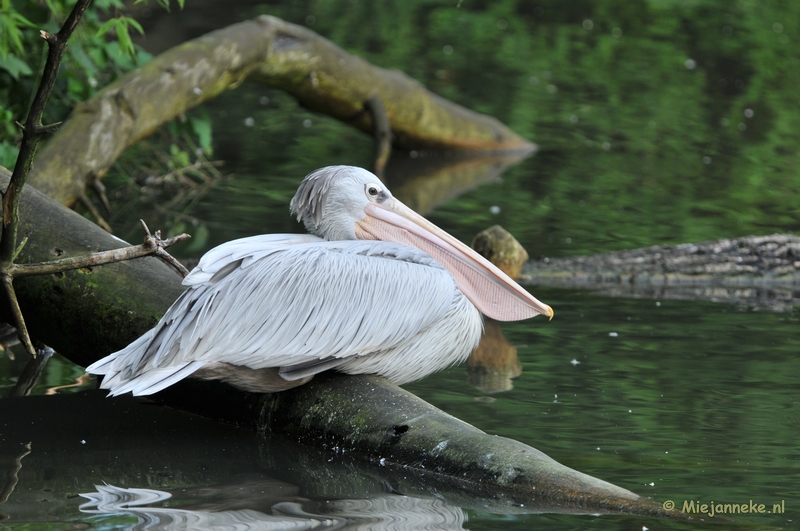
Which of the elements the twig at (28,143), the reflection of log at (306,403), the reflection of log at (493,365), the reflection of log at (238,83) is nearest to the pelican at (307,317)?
the reflection of log at (306,403)

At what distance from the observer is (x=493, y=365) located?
4297mm

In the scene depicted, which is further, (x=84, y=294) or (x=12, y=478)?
(x=84, y=294)

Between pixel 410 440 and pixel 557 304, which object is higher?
pixel 557 304

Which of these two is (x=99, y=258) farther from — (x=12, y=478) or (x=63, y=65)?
(x=63, y=65)

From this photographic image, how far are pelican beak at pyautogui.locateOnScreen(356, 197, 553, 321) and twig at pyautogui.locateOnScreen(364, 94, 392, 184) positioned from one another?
430 cm

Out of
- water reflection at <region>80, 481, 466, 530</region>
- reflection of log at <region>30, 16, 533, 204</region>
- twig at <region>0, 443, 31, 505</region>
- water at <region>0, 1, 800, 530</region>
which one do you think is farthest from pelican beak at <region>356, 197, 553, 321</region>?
reflection of log at <region>30, 16, 533, 204</region>

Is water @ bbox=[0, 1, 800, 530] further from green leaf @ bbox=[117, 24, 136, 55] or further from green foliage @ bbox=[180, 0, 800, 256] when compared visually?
green leaf @ bbox=[117, 24, 136, 55]

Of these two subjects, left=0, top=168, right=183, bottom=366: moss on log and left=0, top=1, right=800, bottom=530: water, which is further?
left=0, top=168, right=183, bottom=366: moss on log

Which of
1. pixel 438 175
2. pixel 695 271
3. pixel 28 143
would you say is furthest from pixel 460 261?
pixel 438 175

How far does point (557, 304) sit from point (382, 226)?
5.59ft

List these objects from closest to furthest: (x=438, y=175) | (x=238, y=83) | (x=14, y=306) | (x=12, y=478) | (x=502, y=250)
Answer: (x=12, y=478) < (x=14, y=306) < (x=502, y=250) < (x=238, y=83) < (x=438, y=175)

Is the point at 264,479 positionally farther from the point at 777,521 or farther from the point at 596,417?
the point at 777,521

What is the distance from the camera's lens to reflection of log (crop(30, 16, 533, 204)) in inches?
225

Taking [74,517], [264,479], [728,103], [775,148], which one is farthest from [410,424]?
[728,103]
